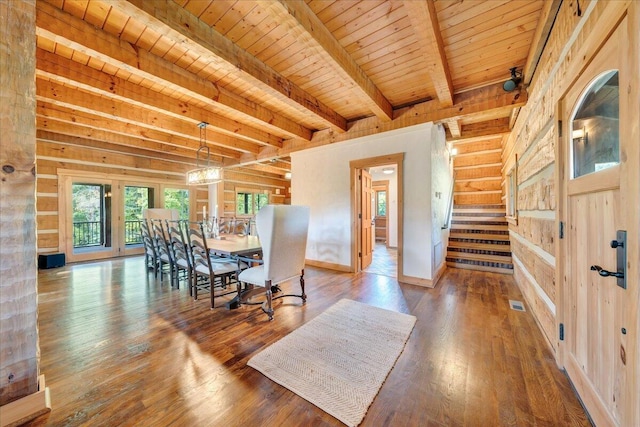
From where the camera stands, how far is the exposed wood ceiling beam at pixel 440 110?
10.2ft

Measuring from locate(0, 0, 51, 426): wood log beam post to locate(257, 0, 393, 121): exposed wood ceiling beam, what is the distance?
4.57ft

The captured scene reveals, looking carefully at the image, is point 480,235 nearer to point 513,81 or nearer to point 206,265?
point 513,81

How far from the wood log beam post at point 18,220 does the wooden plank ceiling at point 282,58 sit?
686 millimetres

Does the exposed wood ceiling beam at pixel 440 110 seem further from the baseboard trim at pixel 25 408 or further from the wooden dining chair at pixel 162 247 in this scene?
the baseboard trim at pixel 25 408

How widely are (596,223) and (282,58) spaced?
2.92 meters

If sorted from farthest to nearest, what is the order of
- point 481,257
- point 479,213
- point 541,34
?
point 479,213 < point 481,257 < point 541,34

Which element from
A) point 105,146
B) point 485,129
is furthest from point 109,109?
point 485,129

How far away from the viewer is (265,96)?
3.53m

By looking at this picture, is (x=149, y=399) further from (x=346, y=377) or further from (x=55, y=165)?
(x=55, y=165)

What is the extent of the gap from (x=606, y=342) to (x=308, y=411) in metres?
1.65

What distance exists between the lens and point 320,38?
2084 mm

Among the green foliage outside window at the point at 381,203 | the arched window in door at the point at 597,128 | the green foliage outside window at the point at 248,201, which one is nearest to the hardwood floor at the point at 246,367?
the arched window in door at the point at 597,128

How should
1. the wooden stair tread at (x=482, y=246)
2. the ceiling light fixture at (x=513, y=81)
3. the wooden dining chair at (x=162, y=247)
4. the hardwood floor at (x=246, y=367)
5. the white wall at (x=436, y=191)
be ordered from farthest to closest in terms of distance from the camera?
the wooden stair tread at (x=482, y=246)
the white wall at (x=436, y=191)
the wooden dining chair at (x=162, y=247)
the ceiling light fixture at (x=513, y=81)
the hardwood floor at (x=246, y=367)

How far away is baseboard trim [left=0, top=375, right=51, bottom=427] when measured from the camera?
128 cm
